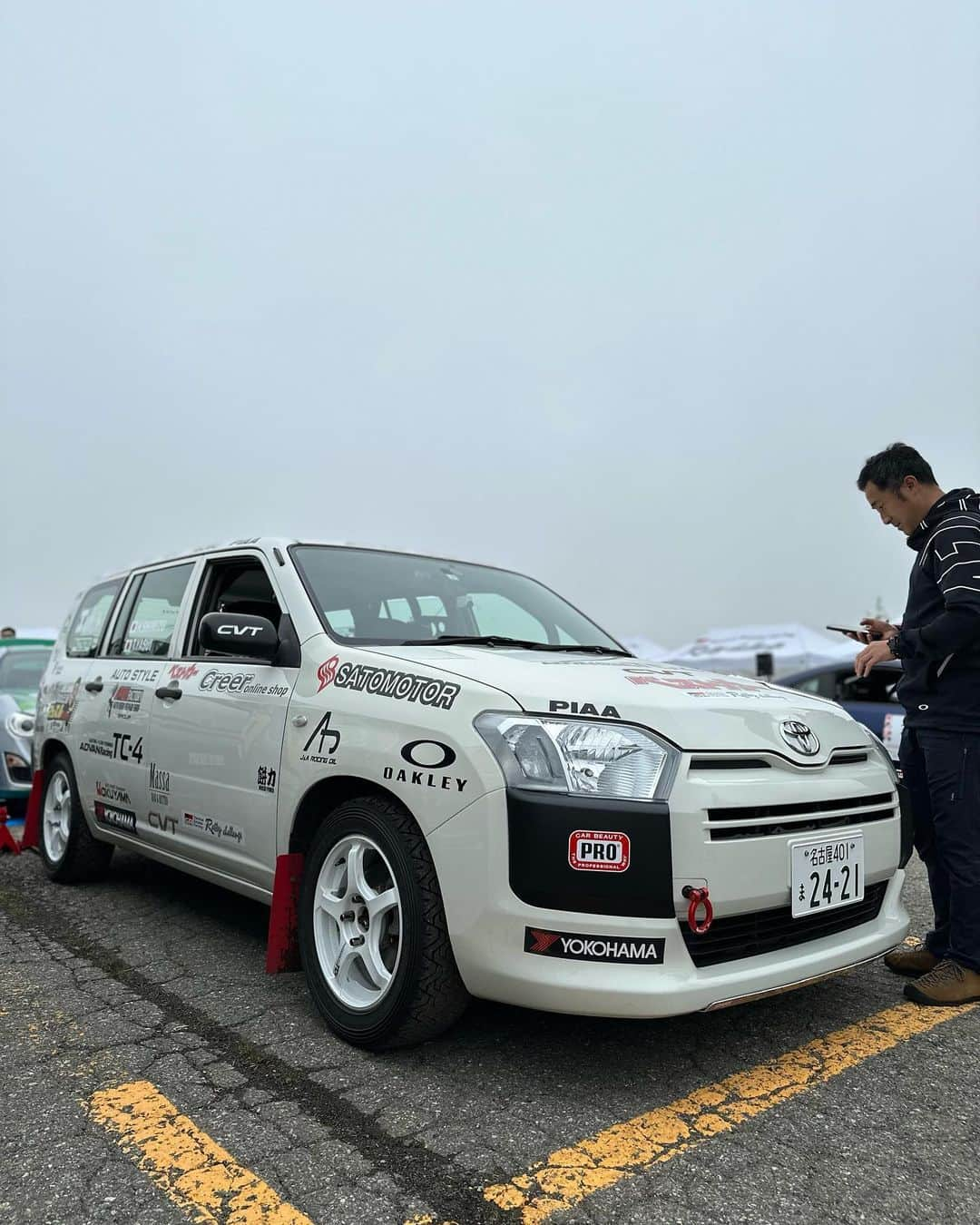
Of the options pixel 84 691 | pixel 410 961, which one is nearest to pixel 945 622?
pixel 410 961

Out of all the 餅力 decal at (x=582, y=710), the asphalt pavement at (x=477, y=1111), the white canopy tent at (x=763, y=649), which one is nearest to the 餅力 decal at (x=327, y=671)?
the 餅力 decal at (x=582, y=710)

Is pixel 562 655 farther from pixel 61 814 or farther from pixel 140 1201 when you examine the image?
pixel 61 814

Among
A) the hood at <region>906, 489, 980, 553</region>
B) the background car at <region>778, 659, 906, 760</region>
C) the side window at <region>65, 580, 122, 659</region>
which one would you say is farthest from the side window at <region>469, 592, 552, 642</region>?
the background car at <region>778, 659, 906, 760</region>

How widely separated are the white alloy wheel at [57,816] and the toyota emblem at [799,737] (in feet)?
12.3

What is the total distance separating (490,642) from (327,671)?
61 centimetres

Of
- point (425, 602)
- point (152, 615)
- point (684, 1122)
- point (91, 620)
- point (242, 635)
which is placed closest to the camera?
point (684, 1122)

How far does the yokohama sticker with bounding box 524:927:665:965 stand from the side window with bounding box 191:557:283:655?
171 centimetres

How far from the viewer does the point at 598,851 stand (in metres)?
2.35

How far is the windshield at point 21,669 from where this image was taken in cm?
780

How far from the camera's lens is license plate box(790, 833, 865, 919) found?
8.40 ft

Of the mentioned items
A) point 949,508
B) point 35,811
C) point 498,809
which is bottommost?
point 35,811

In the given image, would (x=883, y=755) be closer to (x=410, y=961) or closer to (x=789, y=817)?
(x=789, y=817)

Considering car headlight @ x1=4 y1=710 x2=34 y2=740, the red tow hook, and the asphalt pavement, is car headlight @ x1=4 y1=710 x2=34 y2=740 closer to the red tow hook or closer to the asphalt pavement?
the asphalt pavement

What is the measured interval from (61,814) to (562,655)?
10.5 feet
